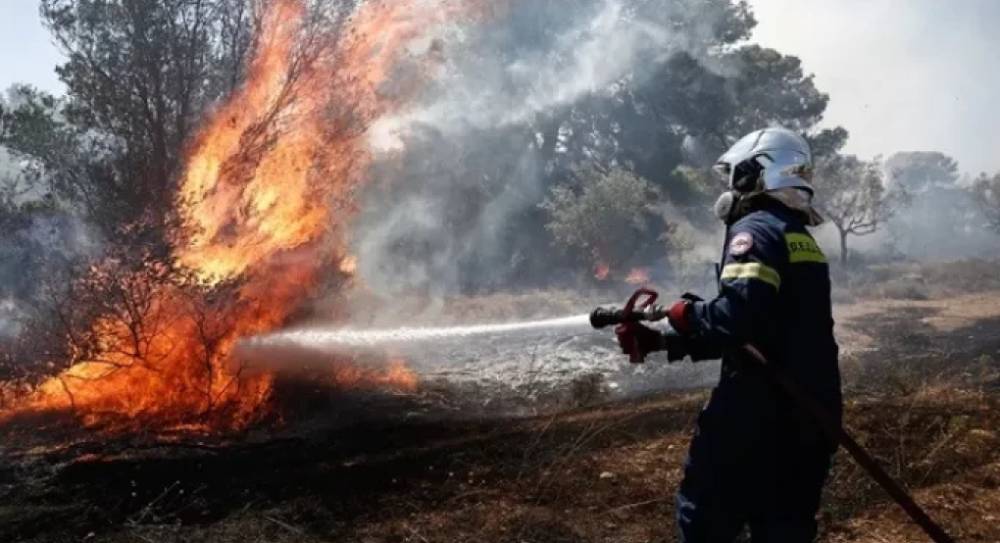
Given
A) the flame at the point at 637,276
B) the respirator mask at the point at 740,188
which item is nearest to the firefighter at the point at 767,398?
the respirator mask at the point at 740,188

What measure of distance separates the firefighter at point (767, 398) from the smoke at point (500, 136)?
21.1 m

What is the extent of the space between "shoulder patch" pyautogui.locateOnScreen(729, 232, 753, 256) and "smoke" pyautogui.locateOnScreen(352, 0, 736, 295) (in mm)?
21121

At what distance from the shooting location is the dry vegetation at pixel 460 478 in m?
4.72

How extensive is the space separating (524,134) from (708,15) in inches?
486

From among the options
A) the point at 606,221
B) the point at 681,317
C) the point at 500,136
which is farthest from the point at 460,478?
the point at 500,136

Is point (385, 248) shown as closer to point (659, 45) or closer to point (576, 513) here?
point (659, 45)

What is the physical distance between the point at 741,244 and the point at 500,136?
29230mm

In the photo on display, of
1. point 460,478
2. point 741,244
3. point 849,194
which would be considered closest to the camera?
point 741,244

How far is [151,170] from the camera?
36.7 ft

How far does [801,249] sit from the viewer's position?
312 centimetres

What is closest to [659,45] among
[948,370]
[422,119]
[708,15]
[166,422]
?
[708,15]

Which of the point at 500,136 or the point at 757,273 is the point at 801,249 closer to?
the point at 757,273

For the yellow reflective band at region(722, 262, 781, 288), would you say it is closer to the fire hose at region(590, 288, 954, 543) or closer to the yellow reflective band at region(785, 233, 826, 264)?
the yellow reflective band at region(785, 233, 826, 264)

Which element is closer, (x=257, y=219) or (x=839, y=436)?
(x=839, y=436)
